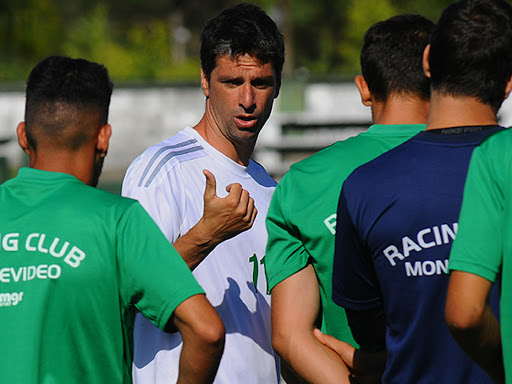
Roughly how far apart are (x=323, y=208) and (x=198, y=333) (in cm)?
79

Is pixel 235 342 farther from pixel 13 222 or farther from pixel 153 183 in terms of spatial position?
pixel 13 222

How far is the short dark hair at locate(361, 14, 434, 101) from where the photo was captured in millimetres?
3389

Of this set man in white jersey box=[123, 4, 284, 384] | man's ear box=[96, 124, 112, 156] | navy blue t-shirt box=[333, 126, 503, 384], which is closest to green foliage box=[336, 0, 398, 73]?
man in white jersey box=[123, 4, 284, 384]

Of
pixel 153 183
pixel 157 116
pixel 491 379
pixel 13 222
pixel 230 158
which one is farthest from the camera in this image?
pixel 157 116

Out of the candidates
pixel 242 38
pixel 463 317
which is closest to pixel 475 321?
pixel 463 317

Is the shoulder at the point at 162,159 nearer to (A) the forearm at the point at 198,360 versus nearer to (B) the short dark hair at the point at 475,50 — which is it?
(A) the forearm at the point at 198,360

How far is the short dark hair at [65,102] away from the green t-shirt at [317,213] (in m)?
0.84

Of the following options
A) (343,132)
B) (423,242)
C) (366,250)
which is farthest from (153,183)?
(343,132)

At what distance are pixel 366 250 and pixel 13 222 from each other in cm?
134

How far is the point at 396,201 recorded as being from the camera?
9.32 feet

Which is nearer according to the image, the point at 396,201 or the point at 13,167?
the point at 396,201

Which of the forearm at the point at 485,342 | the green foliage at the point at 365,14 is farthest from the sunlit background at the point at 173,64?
the forearm at the point at 485,342

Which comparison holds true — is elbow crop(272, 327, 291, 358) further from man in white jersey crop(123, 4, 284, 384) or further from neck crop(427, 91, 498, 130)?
neck crop(427, 91, 498, 130)

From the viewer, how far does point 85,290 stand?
9.53 ft
